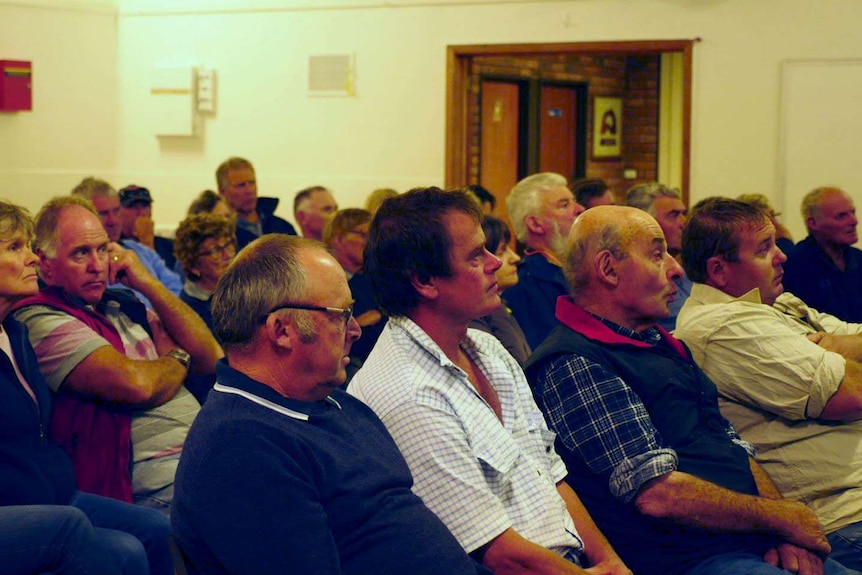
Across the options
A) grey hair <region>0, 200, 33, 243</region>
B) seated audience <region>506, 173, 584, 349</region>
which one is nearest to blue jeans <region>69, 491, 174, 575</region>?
grey hair <region>0, 200, 33, 243</region>

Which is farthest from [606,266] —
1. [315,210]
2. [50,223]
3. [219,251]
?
[315,210]

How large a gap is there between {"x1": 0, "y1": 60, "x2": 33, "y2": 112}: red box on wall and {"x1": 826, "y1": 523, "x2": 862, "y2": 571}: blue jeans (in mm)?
6821

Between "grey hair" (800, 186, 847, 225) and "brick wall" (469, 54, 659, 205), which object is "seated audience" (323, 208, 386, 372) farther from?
"brick wall" (469, 54, 659, 205)

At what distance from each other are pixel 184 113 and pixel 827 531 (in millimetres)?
6535

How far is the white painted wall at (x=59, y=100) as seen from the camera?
26.0ft

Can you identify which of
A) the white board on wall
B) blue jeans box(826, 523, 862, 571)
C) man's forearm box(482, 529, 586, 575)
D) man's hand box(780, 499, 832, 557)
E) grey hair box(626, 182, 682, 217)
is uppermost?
the white board on wall

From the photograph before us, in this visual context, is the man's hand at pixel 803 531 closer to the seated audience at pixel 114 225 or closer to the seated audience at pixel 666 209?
the seated audience at pixel 666 209

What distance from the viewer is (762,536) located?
7.84 ft

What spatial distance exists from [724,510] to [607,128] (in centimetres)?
834

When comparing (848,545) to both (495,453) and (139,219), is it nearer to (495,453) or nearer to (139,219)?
(495,453)

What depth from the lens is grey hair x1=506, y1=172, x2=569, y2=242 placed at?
15.2ft

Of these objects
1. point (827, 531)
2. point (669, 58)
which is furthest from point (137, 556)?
point (669, 58)

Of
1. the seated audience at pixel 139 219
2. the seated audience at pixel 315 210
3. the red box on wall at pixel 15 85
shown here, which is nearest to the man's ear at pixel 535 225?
the seated audience at pixel 315 210

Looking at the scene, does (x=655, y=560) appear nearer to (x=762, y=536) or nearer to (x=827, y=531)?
(x=762, y=536)
